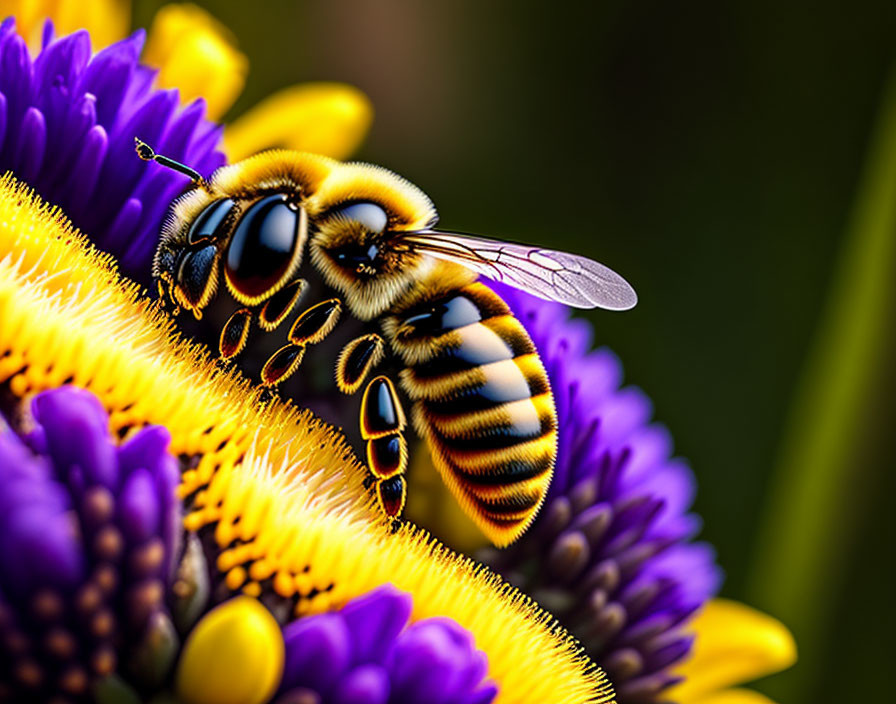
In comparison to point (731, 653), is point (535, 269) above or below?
above

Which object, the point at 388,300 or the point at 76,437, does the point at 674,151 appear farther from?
the point at 76,437

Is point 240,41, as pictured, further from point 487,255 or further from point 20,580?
point 20,580

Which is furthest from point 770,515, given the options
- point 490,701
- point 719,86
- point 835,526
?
point 490,701

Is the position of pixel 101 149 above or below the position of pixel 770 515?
above

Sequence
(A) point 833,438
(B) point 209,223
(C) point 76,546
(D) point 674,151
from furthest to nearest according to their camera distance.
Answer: (D) point 674,151 → (A) point 833,438 → (B) point 209,223 → (C) point 76,546

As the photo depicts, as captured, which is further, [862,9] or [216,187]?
[862,9]

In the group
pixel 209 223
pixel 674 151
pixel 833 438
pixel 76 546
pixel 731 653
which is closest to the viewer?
pixel 76 546

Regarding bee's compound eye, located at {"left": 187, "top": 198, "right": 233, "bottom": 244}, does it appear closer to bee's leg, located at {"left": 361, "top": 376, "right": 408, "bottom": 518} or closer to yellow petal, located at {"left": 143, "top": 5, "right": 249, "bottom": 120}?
bee's leg, located at {"left": 361, "top": 376, "right": 408, "bottom": 518}

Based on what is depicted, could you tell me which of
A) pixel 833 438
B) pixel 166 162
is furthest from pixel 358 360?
pixel 833 438

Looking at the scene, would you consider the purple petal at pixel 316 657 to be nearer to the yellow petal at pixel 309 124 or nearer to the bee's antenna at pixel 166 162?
the bee's antenna at pixel 166 162
